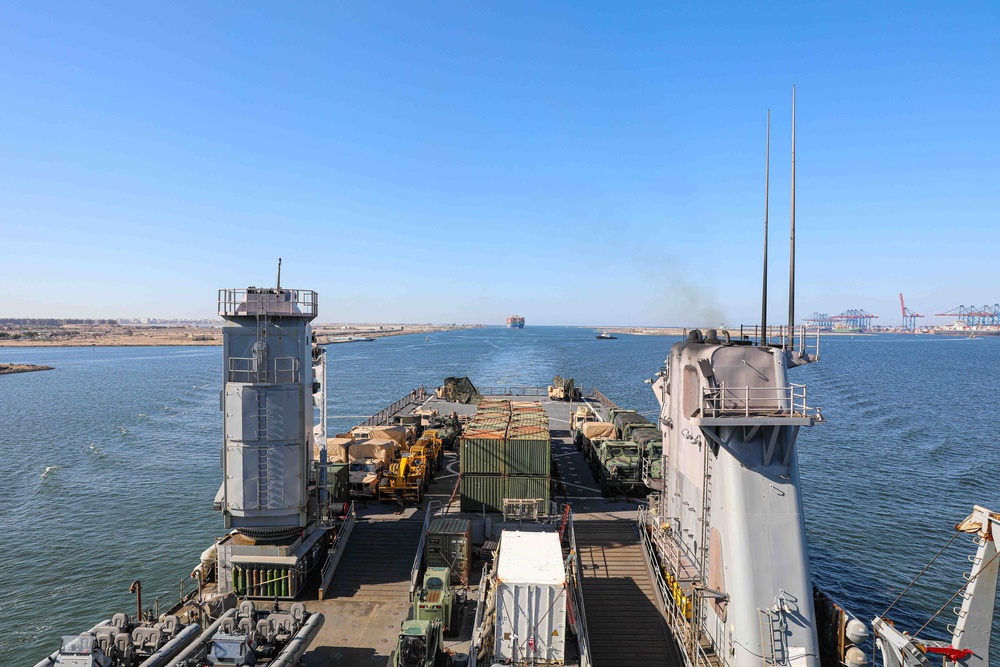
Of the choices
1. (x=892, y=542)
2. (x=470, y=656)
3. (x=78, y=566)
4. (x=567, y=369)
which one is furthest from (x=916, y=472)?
(x=567, y=369)

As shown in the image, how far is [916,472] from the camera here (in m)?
51.5

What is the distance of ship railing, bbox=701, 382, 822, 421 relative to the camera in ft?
54.9

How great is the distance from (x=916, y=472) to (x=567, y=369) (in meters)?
96.4

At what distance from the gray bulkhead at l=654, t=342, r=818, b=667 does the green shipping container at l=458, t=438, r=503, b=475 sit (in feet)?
32.2

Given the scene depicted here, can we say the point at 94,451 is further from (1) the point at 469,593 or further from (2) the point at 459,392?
(1) the point at 469,593

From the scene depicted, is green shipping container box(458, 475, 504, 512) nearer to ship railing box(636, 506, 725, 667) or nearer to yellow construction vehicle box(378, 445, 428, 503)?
yellow construction vehicle box(378, 445, 428, 503)

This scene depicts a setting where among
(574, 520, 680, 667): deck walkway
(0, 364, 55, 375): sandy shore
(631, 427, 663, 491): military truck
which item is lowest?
(0, 364, 55, 375): sandy shore

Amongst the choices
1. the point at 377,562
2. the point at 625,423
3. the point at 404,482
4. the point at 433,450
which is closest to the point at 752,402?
the point at 377,562

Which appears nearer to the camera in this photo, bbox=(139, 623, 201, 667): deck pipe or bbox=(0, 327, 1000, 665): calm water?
bbox=(139, 623, 201, 667): deck pipe

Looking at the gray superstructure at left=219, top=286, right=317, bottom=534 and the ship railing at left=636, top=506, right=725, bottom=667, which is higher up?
the gray superstructure at left=219, top=286, right=317, bottom=534

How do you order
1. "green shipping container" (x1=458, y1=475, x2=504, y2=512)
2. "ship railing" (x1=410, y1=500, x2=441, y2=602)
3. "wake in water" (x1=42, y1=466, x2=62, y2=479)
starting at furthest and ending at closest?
"wake in water" (x1=42, y1=466, x2=62, y2=479) < "green shipping container" (x1=458, y1=475, x2=504, y2=512) < "ship railing" (x1=410, y1=500, x2=441, y2=602)

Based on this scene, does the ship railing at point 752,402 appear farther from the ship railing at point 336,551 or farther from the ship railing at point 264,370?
the ship railing at point 336,551

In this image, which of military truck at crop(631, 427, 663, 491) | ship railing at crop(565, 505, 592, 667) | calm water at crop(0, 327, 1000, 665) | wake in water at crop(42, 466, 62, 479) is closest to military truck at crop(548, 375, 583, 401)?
calm water at crop(0, 327, 1000, 665)

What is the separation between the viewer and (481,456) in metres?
26.6
